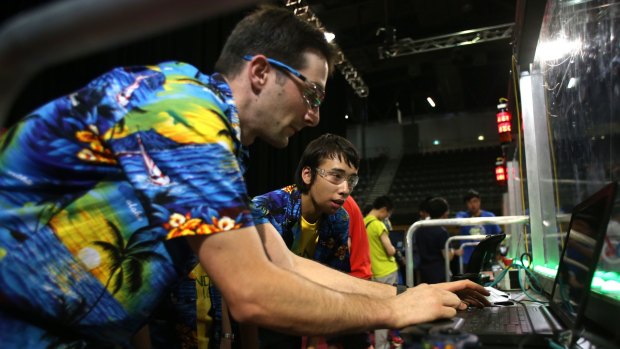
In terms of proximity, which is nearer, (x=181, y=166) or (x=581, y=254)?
(x=181, y=166)

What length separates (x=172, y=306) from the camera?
142 cm

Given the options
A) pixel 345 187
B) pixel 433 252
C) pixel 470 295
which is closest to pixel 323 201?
pixel 345 187

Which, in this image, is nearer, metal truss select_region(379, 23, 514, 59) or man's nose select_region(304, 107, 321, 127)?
man's nose select_region(304, 107, 321, 127)

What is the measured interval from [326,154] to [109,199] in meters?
1.44

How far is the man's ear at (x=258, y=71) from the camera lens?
Answer: 0.99m

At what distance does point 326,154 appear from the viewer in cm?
214

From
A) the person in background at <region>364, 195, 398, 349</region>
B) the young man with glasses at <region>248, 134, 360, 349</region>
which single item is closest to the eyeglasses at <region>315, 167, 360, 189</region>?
the young man with glasses at <region>248, 134, 360, 349</region>

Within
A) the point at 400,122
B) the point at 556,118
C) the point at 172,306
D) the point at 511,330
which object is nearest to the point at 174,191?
the point at 511,330

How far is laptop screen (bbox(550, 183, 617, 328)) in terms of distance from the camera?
0.82 meters

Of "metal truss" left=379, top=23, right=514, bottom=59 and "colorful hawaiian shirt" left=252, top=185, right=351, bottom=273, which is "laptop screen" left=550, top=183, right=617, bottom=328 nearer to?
"colorful hawaiian shirt" left=252, top=185, right=351, bottom=273

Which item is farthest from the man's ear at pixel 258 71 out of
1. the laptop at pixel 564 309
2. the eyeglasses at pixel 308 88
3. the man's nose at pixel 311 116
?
the laptop at pixel 564 309

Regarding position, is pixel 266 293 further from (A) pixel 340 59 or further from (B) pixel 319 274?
(A) pixel 340 59

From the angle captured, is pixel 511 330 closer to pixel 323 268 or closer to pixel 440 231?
pixel 323 268

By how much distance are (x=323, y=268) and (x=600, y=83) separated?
2.96 ft
